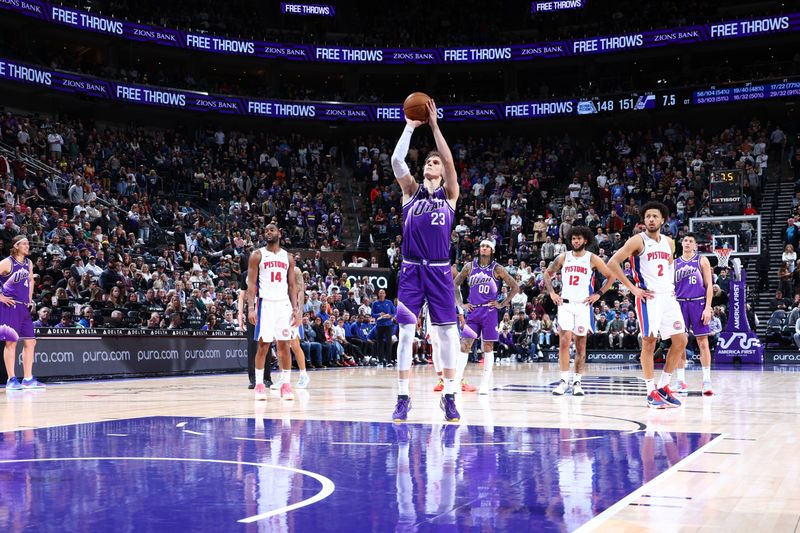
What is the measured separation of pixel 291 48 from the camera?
38312mm

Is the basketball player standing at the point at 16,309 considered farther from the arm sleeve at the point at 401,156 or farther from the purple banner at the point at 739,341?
the purple banner at the point at 739,341

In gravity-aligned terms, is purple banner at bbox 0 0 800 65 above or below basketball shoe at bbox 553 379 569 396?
above

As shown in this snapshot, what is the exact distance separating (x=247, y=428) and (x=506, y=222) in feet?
83.6

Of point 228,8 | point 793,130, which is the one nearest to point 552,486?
point 793,130

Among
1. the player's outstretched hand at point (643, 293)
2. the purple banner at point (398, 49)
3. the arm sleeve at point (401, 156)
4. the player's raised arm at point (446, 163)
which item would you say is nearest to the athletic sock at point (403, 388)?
the player's raised arm at point (446, 163)

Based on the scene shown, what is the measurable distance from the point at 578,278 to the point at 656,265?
78.3 inches

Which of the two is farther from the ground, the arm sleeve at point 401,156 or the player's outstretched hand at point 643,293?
the arm sleeve at point 401,156

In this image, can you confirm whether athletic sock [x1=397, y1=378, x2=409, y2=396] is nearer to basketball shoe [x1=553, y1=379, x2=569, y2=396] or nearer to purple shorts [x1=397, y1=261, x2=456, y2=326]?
purple shorts [x1=397, y1=261, x2=456, y2=326]

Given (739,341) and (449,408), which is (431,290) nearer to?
(449,408)

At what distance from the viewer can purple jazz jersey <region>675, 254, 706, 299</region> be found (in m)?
12.3

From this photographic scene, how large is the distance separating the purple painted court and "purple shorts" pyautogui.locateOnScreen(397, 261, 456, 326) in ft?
3.31

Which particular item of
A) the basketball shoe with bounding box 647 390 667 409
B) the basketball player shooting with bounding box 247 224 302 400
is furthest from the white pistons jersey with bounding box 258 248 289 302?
the basketball shoe with bounding box 647 390 667 409

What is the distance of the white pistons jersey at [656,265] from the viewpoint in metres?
9.72

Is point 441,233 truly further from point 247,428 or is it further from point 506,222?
point 506,222
